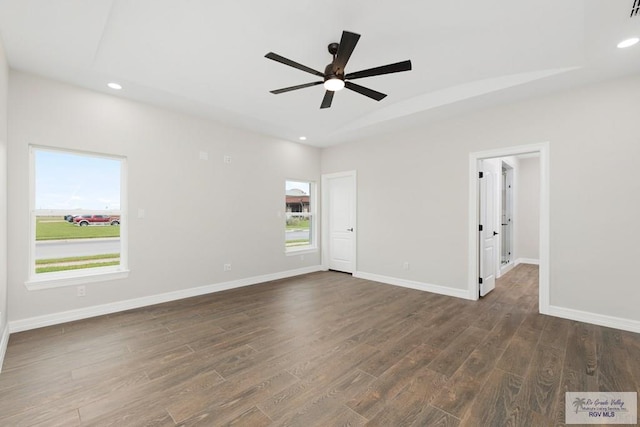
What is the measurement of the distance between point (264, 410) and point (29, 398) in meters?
1.69

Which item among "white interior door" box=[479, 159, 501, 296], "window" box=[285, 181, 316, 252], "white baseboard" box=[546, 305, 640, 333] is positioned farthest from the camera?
"window" box=[285, 181, 316, 252]

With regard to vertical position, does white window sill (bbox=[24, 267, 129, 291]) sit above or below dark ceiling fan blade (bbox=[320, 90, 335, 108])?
below

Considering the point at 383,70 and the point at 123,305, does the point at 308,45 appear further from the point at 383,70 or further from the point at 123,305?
the point at 123,305

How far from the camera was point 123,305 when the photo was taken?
147 inches

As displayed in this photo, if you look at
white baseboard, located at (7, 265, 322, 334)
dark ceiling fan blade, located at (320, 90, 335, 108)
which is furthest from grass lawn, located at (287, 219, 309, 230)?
dark ceiling fan blade, located at (320, 90, 335, 108)

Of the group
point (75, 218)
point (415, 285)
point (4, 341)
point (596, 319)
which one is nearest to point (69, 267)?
point (75, 218)

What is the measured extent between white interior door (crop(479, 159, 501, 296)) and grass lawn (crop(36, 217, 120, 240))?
536 cm

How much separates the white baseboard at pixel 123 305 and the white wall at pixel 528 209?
21.0ft

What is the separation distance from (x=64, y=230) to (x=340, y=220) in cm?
459

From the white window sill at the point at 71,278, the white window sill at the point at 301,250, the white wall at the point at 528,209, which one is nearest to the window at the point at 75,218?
the white window sill at the point at 71,278

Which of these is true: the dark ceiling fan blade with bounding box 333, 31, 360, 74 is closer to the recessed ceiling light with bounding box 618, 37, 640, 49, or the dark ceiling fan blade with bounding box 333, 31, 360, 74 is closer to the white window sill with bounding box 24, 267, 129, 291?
the recessed ceiling light with bounding box 618, 37, 640, 49

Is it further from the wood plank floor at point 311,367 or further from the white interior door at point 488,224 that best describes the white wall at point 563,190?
the wood plank floor at point 311,367

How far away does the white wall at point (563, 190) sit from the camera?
10.3 ft

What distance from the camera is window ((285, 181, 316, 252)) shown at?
598 cm
